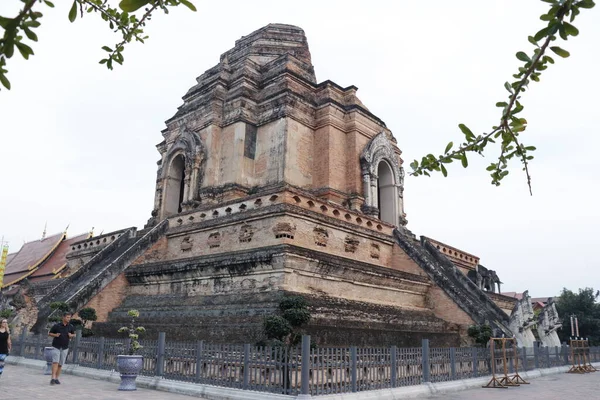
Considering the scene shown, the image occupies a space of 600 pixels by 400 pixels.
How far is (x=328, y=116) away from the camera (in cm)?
1945

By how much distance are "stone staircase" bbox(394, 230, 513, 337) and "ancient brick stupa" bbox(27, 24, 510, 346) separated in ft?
0.15

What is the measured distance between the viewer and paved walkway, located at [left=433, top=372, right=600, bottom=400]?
9.70m

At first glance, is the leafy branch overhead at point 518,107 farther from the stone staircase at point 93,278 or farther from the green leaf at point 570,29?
the stone staircase at point 93,278

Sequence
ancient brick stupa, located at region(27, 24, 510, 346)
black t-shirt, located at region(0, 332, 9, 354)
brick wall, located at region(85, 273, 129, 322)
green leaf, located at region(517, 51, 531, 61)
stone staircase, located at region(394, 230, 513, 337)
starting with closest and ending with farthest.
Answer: green leaf, located at region(517, 51, 531, 61), black t-shirt, located at region(0, 332, 9, 354), ancient brick stupa, located at region(27, 24, 510, 346), stone staircase, located at region(394, 230, 513, 337), brick wall, located at region(85, 273, 129, 322)

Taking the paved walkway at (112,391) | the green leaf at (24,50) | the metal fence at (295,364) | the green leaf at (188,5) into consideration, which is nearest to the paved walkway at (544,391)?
the paved walkway at (112,391)

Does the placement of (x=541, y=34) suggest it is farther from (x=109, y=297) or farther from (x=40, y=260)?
(x=40, y=260)

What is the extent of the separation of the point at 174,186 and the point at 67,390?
12962 mm

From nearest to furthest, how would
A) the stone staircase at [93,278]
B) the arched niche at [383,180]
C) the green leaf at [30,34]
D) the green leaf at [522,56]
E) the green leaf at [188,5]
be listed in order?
the green leaf at [30,34] < the green leaf at [188,5] < the green leaf at [522,56] < the stone staircase at [93,278] < the arched niche at [383,180]

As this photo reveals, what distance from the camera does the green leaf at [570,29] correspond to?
2342 mm

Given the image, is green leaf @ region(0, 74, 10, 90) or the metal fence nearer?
green leaf @ region(0, 74, 10, 90)

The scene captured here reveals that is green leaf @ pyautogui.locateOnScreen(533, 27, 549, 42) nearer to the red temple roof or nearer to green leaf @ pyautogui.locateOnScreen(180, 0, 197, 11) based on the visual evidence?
green leaf @ pyautogui.locateOnScreen(180, 0, 197, 11)

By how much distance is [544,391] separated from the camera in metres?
10.7

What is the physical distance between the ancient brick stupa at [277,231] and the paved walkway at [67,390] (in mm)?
2084

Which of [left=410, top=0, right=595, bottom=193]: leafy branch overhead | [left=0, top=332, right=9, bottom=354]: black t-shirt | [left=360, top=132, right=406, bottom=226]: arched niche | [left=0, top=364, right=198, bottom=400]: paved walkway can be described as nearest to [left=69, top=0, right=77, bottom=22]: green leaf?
[left=410, top=0, right=595, bottom=193]: leafy branch overhead
